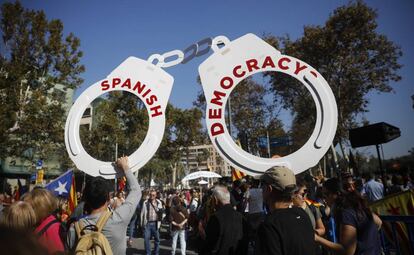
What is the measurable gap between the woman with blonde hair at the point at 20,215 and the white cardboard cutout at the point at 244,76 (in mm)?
1547

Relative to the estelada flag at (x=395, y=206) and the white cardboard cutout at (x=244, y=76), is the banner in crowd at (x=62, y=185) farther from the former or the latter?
the estelada flag at (x=395, y=206)

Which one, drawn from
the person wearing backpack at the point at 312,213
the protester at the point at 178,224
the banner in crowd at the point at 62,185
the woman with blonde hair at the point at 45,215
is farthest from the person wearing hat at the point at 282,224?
the protester at the point at 178,224

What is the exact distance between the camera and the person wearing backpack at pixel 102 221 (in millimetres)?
2128

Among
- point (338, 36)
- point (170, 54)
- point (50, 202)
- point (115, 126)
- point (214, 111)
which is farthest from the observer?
point (115, 126)

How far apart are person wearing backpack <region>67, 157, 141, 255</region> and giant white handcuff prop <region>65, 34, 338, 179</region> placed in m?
0.45

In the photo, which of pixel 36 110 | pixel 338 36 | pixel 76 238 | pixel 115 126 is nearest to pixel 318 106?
pixel 76 238

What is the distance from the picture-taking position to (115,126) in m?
24.9

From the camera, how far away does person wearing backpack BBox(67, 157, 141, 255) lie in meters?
2.13

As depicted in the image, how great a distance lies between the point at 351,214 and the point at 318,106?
3.49 feet

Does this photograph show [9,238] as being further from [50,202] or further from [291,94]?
[291,94]

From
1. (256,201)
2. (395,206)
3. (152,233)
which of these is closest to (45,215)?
(395,206)

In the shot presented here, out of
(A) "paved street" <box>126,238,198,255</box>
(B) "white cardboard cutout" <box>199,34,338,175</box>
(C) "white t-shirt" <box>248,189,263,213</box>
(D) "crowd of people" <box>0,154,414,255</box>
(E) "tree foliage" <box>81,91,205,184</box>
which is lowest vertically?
(A) "paved street" <box>126,238,198,255</box>

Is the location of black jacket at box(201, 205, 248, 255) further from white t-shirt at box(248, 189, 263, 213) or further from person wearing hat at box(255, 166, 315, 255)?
white t-shirt at box(248, 189, 263, 213)

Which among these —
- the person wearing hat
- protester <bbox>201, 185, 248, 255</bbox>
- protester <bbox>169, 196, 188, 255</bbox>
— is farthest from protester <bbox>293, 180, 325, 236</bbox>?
protester <bbox>169, 196, 188, 255</bbox>
